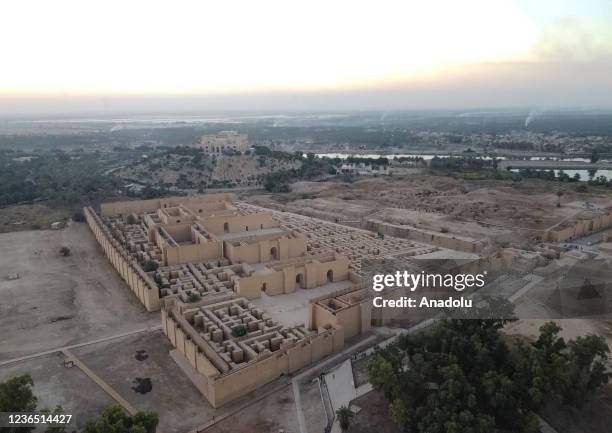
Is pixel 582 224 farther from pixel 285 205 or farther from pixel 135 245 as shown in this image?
pixel 135 245

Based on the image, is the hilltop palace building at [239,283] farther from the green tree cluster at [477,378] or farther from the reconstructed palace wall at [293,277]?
the green tree cluster at [477,378]

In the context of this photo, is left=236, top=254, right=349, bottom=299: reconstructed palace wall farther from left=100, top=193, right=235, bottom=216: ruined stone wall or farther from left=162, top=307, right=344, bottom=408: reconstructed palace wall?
left=100, top=193, right=235, bottom=216: ruined stone wall

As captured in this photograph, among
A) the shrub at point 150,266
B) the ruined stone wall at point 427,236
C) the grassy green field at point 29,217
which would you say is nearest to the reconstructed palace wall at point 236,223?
the shrub at point 150,266

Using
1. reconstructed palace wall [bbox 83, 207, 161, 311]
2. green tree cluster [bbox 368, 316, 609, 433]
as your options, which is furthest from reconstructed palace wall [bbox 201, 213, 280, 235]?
green tree cluster [bbox 368, 316, 609, 433]

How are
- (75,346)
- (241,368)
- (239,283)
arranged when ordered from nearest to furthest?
(241,368)
(75,346)
(239,283)

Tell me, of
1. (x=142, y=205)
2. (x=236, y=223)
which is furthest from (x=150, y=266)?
(x=142, y=205)

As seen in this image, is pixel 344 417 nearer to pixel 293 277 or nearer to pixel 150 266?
pixel 293 277

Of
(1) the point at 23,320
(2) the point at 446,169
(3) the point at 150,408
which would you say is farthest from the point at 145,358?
(2) the point at 446,169
